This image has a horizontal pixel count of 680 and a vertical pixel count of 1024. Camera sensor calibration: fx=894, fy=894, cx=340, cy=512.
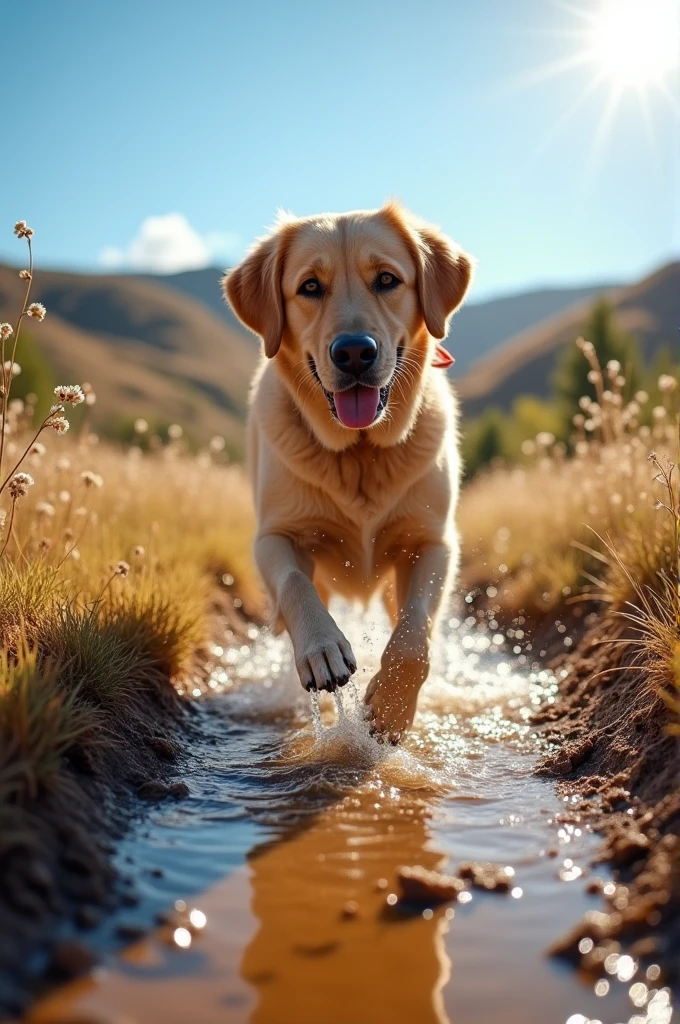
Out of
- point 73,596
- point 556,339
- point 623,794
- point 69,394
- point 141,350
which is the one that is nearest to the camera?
point 623,794

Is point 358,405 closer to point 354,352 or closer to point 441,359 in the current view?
point 354,352

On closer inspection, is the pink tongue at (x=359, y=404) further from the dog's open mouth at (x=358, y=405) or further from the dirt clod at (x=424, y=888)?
the dirt clod at (x=424, y=888)

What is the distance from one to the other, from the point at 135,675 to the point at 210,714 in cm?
80

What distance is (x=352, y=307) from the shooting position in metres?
4.08

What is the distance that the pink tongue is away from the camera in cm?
401

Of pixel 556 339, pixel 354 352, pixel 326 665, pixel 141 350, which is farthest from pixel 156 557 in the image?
pixel 141 350

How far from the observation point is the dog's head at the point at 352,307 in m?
4.01

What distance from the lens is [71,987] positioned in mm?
1861

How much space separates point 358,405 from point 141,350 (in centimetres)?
14183

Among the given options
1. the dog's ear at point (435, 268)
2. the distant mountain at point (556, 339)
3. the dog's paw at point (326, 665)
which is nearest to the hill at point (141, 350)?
the distant mountain at point (556, 339)

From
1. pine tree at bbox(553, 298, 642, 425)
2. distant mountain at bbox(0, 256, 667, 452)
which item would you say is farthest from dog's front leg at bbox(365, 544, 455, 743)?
distant mountain at bbox(0, 256, 667, 452)

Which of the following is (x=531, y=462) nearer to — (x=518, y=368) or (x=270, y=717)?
(x=270, y=717)

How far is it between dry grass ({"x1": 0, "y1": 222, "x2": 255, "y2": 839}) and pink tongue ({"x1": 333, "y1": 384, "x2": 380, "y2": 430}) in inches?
44.9

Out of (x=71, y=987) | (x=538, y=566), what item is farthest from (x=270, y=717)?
(x=538, y=566)
